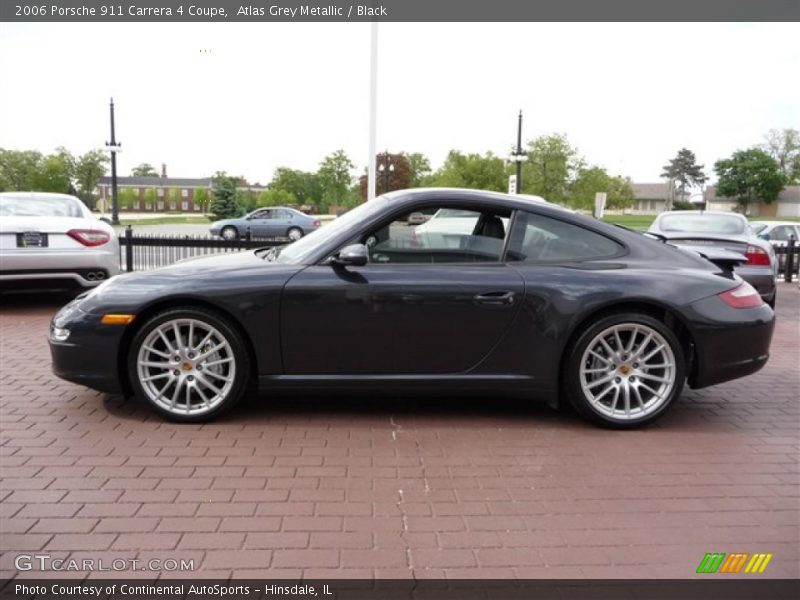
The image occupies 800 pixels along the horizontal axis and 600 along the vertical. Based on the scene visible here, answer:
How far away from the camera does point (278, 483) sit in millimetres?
3531

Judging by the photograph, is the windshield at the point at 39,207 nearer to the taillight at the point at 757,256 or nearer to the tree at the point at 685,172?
the taillight at the point at 757,256

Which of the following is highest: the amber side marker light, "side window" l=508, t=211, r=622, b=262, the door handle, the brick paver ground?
"side window" l=508, t=211, r=622, b=262

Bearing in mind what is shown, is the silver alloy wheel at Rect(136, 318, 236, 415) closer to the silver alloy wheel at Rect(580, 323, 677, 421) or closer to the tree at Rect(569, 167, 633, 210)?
the silver alloy wheel at Rect(580, 323, 677, 421)

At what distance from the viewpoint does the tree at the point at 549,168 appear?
47.5 metres

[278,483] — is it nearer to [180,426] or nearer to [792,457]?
[180,426]

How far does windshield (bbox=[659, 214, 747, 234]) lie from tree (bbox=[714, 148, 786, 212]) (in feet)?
333

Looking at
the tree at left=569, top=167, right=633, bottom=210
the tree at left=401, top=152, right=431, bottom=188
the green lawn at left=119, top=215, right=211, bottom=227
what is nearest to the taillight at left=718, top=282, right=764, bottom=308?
the green lawn at left=119, top=215, right=211, bottom=227

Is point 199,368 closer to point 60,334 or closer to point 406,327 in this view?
point 60,334

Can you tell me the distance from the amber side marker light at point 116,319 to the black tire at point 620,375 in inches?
107

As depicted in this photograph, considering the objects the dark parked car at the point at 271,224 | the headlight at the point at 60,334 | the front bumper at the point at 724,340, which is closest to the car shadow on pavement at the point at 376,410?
the headlight at the point at 60,334

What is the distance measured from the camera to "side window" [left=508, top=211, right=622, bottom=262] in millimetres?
4543

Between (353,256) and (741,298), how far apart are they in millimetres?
2532

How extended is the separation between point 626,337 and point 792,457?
115 centimetres

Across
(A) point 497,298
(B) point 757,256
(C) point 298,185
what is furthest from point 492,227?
(C) point 298,185
